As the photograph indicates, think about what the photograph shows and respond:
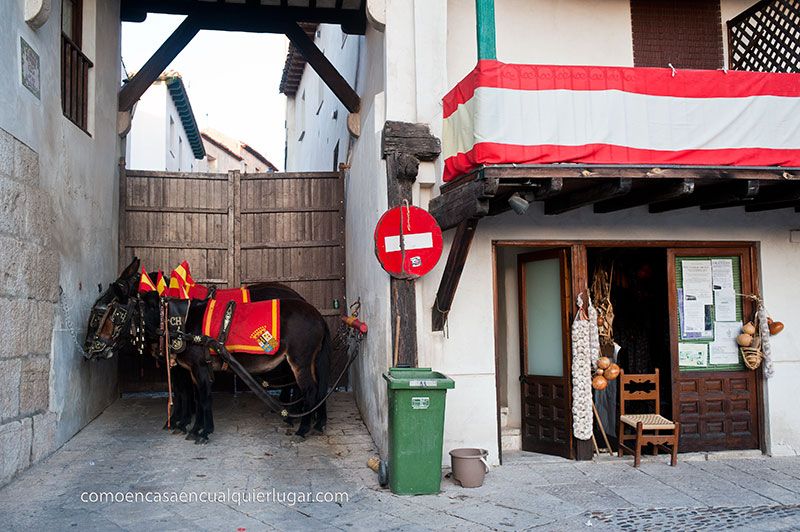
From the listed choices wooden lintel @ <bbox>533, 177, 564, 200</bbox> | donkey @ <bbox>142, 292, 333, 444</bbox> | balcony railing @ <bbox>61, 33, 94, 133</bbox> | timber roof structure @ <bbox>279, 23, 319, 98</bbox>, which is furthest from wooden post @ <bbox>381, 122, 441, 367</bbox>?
timber roof structure @ <bbox>279, 23, 319, 98</bbox>

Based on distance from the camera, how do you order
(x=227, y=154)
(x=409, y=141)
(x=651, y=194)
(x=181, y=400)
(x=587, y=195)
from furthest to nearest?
1. (x=227, y=154)
2. (x=181, y=400)
3. (x=409, y=141)
4. (x=651, y=194)
5. (x=587, y=195)

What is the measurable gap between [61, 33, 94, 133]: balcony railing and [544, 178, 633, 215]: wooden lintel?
536 centimetres

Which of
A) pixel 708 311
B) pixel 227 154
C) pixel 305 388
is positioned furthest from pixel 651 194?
pixel 227 154

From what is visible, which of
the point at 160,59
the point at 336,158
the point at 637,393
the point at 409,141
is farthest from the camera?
the point at 336,158

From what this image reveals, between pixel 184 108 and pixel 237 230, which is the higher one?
pixel 184 108

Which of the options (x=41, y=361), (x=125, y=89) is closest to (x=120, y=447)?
(x=41, y=361)

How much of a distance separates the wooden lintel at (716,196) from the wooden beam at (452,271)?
2237 millimetres

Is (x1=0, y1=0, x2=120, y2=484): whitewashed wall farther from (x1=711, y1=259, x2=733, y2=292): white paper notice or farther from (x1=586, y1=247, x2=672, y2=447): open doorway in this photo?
(x1=711, y1=259, x2=733, y2=292): white paper notice

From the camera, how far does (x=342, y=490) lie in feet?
19.3

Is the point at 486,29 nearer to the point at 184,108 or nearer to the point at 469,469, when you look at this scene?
the point at 469,469

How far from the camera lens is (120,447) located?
A: 713 cm

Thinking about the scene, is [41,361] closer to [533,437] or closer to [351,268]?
[351,268]

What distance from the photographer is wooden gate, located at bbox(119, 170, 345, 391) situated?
9906 mm

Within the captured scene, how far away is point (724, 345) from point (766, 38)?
353 cm
